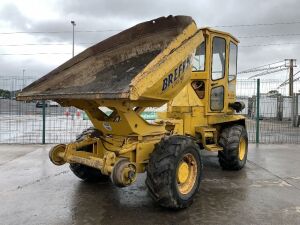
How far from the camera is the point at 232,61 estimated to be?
8.70m

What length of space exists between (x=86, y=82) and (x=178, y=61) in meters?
1.46

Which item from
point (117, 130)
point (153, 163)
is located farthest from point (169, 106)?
point (153, 163)

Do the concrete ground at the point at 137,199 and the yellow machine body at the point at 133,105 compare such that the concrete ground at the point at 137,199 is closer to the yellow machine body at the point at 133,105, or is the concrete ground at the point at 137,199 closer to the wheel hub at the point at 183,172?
the wheel hub at the point at 183,172

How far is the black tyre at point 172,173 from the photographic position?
513 centimetres

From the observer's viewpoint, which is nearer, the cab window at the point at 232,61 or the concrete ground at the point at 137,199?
the concrete ground at the point at 137,199

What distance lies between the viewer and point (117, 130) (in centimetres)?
582

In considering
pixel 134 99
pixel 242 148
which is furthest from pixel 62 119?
pixel 134 99

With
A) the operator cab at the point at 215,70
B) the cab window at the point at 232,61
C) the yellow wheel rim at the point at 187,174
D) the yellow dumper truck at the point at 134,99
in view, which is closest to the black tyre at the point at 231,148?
the operator cab at the point at 215,70

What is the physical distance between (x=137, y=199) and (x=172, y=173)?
113 centimetres

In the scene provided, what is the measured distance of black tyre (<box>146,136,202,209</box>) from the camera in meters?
5.13

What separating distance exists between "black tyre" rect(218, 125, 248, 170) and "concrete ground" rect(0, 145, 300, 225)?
0.21m

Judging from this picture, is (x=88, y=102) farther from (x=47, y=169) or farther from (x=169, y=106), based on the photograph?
(x=47, y=169)

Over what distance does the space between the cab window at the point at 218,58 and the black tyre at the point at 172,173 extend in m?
2.78

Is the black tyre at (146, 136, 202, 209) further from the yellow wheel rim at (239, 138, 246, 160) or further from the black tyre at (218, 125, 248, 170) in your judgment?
the yellow wheel rim at (239, 138, 246, 160)
